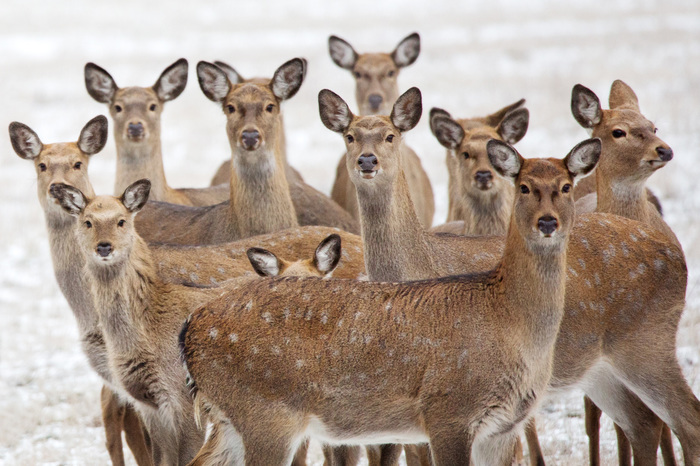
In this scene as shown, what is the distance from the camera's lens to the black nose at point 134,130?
28.4 feet

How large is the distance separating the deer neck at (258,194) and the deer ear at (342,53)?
9.16 feet

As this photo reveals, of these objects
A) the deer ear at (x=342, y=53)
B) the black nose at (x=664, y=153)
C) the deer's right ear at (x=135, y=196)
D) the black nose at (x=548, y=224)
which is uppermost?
the deer ear at (x=342, y=53)

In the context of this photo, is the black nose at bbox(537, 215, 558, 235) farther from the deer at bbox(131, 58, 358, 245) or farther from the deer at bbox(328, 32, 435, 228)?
the deer at bbox(328, 32, 435, 228)

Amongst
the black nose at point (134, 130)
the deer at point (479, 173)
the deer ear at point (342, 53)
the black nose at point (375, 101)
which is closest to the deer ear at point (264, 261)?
the deer at point (479, 173)

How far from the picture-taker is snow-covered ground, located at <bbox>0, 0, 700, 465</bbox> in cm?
853

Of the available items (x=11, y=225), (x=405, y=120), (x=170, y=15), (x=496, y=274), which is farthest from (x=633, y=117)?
(x=170, y=15)

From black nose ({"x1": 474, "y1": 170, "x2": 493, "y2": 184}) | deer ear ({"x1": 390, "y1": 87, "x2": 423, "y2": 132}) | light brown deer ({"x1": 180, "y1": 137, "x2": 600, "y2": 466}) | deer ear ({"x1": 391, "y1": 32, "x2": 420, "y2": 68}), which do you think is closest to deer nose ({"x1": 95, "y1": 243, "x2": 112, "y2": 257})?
light brown deer ({"x1": 180, "y1": 137, "x2": 600, "y2": 466})

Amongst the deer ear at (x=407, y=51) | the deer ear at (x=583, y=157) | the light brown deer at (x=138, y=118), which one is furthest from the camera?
the deer ear at (x=407, y=51)

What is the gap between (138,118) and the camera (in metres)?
8.77

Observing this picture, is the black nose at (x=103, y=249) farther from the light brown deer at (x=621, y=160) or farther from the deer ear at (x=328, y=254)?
the light brown deer at (x=621, y=160)

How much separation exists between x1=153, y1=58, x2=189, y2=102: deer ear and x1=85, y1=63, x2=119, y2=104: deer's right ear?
35cm

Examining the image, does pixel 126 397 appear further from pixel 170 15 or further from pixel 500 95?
pixel 170 15

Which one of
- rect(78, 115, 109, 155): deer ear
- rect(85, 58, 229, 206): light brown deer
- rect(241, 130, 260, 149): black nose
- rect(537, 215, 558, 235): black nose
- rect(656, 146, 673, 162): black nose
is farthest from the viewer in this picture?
rect(85, 58, 229, 206): light brown deer

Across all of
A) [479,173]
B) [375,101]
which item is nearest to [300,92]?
[375,101]
